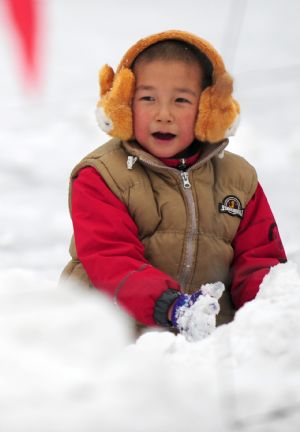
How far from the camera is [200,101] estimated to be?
1895 mm

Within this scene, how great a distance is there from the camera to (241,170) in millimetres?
2029

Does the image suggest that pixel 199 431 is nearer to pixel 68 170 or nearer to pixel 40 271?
pixel 40 271

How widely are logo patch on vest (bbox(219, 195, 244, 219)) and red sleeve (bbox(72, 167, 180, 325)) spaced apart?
0.26 metres

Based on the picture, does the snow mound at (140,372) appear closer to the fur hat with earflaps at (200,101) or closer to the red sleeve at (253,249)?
the red sleeve at (253,249)

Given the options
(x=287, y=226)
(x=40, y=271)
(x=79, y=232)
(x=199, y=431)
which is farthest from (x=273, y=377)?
(x=287, y=226)

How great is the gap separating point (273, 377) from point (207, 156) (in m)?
0.97

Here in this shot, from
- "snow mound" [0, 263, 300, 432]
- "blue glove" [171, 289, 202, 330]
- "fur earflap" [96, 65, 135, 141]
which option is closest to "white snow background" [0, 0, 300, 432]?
"snow mound" [0, 263, 300, 432]

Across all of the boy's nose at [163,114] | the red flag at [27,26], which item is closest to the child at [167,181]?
the boy's nose at [163,114]

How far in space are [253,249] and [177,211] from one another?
25 centimetres

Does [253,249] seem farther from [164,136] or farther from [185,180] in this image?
[164,136]

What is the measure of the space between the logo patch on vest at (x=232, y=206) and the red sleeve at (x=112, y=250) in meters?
0.26

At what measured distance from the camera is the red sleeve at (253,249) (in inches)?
74.8

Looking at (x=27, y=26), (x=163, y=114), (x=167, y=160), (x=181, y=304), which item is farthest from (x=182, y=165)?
(x=27, y=26)

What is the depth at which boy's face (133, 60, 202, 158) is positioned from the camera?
1852 millimetres
